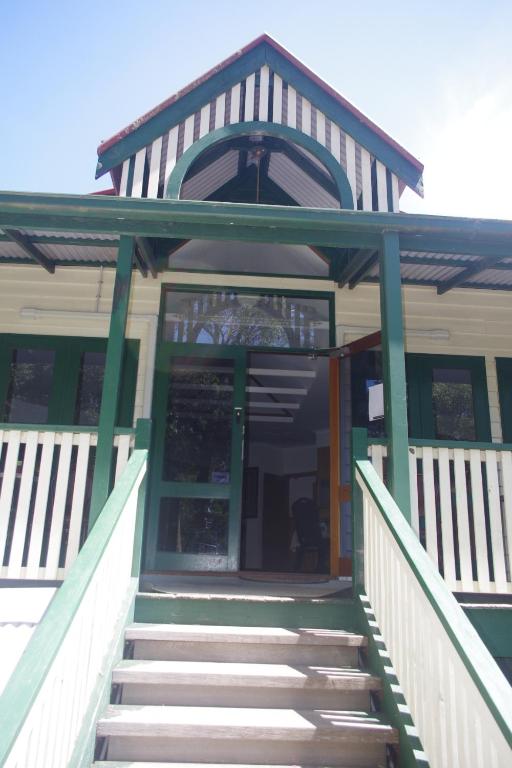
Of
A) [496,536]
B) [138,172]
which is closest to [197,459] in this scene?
[138,172]

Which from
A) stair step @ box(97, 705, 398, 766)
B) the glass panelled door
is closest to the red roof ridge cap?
the glass panelled door

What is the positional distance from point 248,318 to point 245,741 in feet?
12.2

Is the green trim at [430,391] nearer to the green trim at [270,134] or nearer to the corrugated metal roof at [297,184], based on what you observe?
the corrugated metal roof at [297,184]

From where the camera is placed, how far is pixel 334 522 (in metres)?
4.92

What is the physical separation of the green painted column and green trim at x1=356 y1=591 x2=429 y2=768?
67 cm

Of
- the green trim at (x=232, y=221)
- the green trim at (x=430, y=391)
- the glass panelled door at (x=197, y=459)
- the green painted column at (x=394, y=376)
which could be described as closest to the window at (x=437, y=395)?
the green trim at (x=430, y=391)

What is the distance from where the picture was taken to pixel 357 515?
3.46m

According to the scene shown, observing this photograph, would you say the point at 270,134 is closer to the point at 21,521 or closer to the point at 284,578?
the point at 21,521

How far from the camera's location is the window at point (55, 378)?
5.15m

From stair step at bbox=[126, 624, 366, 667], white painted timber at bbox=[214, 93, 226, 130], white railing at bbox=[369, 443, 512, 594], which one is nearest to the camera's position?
stair step at bbox=[126, 624, 366, 667]

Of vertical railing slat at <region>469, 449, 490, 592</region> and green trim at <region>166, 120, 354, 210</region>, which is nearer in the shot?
vertical railing slat at <region>469, 449, 490, 592</region>

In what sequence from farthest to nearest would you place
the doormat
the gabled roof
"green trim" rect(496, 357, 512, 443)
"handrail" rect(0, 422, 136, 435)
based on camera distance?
"green trim" rect(496, 357, 512, 443) → the doormat → the gabled roof → "handrail" rect(0, 422, 136, 435)

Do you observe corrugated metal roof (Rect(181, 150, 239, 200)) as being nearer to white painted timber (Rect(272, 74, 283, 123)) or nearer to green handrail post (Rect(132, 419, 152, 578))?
white painted timber (Rect(272, 74, 283, 123))

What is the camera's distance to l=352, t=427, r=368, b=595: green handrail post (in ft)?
10.9
